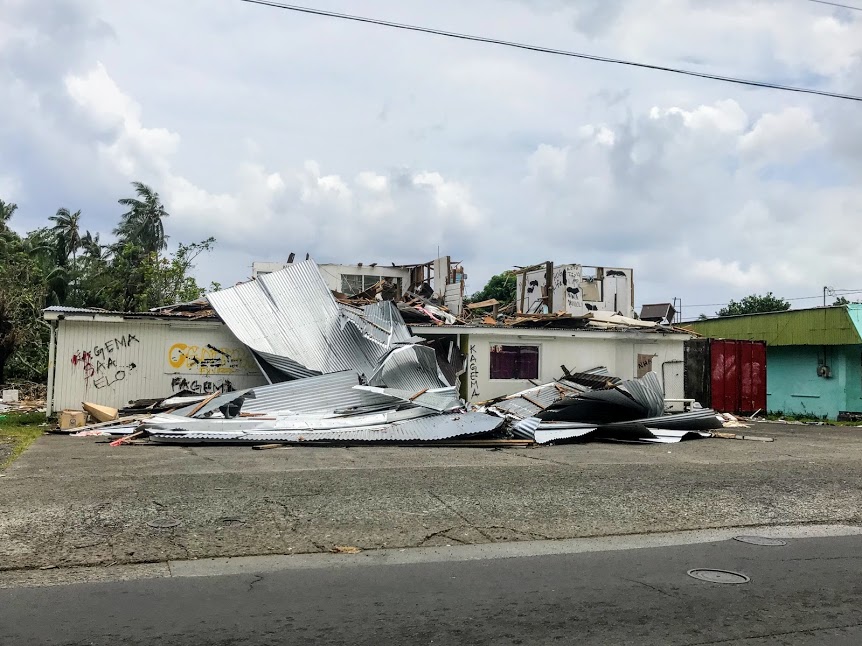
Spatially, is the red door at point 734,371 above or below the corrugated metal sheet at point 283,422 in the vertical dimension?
above

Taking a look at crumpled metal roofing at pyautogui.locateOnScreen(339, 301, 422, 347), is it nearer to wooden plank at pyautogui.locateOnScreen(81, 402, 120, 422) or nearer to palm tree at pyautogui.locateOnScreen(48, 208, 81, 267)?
wooden plank at pyautogui.locateOnScreen(81, 402, 120, 422)

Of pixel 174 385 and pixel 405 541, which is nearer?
pixel 405 541

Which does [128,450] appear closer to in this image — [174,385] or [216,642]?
[174,385]

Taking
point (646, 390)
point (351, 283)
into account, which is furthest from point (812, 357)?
point (351, 283)

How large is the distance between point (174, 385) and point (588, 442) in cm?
1019

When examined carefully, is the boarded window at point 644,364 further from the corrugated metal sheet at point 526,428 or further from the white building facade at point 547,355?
the corrugated metal sheet at point 526,428

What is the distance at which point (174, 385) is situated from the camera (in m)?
18.5

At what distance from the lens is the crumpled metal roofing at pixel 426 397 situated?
52.5ft

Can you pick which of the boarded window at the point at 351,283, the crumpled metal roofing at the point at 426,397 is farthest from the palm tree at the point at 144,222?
the crumpled metal roofing at the point at 426,397

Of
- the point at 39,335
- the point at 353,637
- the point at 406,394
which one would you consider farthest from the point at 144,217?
the point at 353,637

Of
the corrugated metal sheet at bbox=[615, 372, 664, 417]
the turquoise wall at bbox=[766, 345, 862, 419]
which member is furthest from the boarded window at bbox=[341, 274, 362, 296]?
the turquoise wall at bbox=[766, 345, 862, 419]

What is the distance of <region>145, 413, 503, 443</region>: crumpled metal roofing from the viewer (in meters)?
13.6

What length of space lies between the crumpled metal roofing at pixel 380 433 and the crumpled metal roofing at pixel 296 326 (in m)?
3.09

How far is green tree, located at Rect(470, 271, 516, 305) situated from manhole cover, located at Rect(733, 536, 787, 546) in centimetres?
5228
